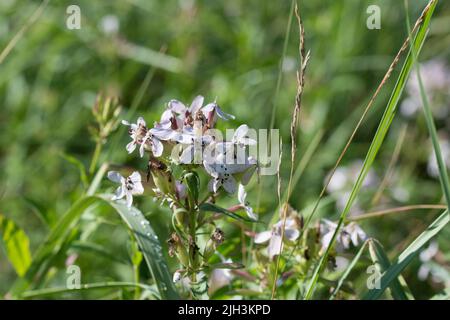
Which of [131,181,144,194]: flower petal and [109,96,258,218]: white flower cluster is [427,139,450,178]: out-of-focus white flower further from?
[131,181,144,194]: flower petal

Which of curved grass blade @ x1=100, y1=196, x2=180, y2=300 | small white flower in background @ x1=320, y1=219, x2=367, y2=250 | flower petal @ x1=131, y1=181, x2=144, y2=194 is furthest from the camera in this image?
small white flower in background @ x1=320, y1=219, x2=367, y2=250

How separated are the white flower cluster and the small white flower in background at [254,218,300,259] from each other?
0.65ft

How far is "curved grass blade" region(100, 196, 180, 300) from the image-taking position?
169 centimetres

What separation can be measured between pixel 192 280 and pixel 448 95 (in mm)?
2711

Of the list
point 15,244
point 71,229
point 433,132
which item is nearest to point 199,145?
point 433,132

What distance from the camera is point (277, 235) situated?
1771mm

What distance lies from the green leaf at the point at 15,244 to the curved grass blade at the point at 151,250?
429 millimetres

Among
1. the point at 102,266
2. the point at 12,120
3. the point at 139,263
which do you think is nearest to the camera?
the point at 139,263

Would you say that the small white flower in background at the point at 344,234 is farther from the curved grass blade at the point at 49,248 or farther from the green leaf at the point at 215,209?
the curved grass blade at the point at 49,248

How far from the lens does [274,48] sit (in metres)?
4.19

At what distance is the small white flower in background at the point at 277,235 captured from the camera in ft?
5.79

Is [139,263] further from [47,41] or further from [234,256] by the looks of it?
[47,41]

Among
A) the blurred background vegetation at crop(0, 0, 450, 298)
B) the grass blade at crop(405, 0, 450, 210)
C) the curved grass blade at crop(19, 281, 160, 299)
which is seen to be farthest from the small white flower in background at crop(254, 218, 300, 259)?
the blurred background vegetation at crop(0, 0, 450, 298)

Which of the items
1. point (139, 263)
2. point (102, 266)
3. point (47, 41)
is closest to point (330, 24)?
point (47, 41)
